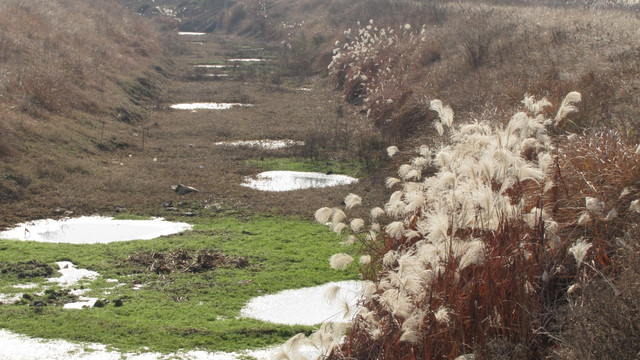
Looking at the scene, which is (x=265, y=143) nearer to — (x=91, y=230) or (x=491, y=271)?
(x=91, y=230)

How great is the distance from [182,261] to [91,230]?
91.2 inches

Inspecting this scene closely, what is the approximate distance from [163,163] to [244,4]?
4670cm

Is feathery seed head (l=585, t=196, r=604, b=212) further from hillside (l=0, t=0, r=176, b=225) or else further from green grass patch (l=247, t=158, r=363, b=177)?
green grass patch (l=247, t=158, r=363, b=177)

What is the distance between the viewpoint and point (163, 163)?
544 inches

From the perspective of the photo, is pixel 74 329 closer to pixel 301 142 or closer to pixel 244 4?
pixel 301 142

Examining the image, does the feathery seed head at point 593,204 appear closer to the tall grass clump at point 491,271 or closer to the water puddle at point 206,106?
the tall grass clump at point 491,271

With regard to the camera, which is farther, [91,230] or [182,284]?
[91,230]

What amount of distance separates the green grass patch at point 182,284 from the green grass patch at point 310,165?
3707 mm

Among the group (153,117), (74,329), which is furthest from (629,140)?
(153,117)

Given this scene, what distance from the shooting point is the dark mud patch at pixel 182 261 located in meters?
7.80

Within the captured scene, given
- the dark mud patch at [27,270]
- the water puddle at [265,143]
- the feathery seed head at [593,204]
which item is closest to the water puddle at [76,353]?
the dark mud patch at [27,270]

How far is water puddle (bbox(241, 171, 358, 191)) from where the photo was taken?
12523 millimetres

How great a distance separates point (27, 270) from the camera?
7.45 m

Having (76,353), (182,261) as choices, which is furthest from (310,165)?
(76,353)
